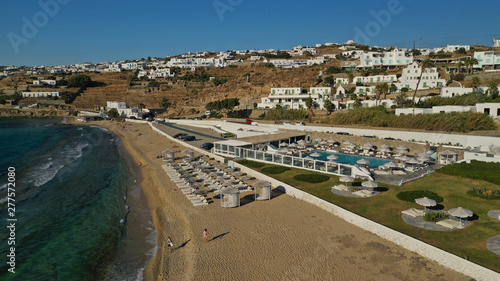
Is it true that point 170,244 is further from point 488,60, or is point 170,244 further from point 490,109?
point 488,60

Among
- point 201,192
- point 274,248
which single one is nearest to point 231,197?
point 201,192

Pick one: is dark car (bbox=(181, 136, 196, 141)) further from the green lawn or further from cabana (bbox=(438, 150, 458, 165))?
cabana (bbox=(438, 150, 458, 165))

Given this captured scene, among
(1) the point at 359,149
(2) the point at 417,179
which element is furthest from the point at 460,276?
(1) the point at 359,149

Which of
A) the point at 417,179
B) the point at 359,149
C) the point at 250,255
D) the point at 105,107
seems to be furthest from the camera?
the point at 105,107

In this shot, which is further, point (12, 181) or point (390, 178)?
point (12, 181)

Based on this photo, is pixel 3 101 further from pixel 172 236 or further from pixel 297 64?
pixel 172 236

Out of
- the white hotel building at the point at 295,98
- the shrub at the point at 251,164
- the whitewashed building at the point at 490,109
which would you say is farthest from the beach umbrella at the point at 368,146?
the white hotel building at the point at 295,98
